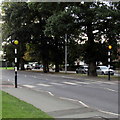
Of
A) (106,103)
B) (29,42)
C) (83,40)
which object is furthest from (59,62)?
(106,103)

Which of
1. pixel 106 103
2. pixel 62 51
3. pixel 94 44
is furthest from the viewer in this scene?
pixel 62 51

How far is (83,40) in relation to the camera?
28047mm

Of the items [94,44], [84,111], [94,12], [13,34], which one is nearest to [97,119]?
[84,111]

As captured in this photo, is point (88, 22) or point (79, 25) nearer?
point (88, 22)

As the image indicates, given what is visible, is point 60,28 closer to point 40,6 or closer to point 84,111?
point 40,6

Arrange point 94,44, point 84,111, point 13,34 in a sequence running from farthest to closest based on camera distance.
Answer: point 13,34 < point 94,44 < point 84,111

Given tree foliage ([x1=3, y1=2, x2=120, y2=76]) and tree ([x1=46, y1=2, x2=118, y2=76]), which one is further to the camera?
tree foliage ([x1=3, y1=2, x2=120, y2=76])

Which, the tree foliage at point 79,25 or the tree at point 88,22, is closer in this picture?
the tree at point 88,22

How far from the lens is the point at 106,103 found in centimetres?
946

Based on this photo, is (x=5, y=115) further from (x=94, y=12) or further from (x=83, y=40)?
(x=83, y=40)

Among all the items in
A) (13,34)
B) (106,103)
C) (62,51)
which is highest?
(13,34)

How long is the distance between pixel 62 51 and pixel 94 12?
64.8ft

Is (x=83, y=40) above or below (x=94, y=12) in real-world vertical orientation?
below

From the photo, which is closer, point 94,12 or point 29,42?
point 94,12
